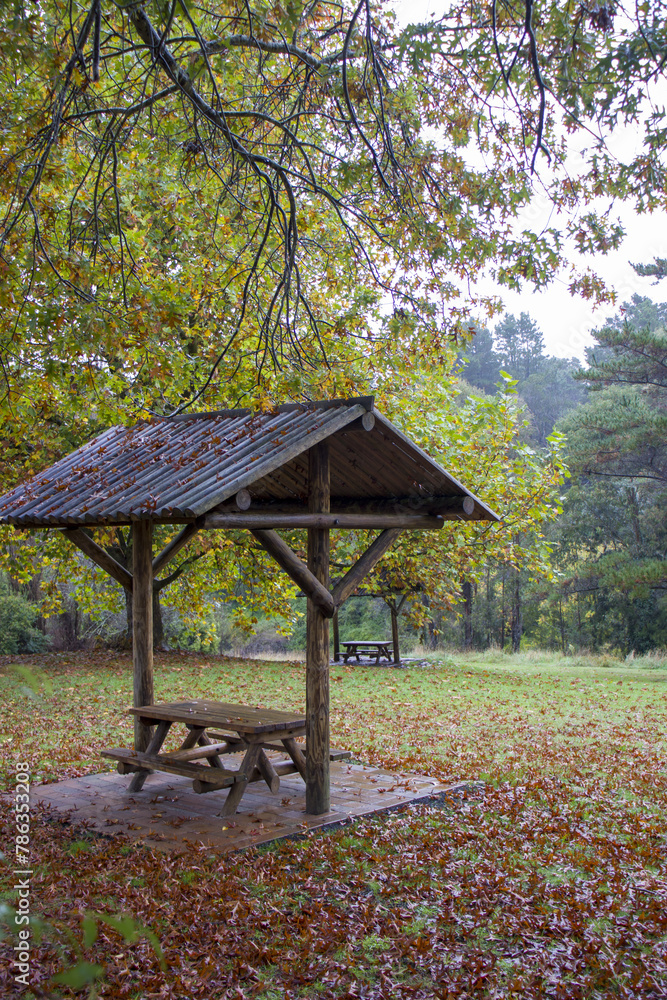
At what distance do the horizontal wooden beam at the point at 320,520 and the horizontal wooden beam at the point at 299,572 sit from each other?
0.16 metres

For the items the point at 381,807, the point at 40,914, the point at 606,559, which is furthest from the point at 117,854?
the point at 606,559

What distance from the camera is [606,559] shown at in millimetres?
22312

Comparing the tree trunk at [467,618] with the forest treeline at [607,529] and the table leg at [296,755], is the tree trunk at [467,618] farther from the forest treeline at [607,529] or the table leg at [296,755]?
the table leg at [296,755]

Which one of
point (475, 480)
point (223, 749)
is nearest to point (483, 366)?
point (475, 480)

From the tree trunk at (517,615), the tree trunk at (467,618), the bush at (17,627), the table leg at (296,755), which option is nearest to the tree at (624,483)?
the tree trunk at (517,615)

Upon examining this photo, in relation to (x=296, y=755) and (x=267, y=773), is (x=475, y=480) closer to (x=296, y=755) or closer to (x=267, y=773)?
(x=296, y=755)

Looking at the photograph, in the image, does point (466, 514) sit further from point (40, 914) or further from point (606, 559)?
point (606, 559)

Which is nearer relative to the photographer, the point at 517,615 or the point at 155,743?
the point at 155,743

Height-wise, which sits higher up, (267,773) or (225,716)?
(225,716)

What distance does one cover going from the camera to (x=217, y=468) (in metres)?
6.05

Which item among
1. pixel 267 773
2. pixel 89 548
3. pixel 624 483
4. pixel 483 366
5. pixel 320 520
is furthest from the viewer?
pixel 483 366

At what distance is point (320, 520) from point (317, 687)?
1.35 m

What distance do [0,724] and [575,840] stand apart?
7.69 meters

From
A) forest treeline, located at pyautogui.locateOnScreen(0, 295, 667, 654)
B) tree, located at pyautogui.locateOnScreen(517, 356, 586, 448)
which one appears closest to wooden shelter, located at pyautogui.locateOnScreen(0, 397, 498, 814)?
forest treeline, located at pyautogui.locateOnScreen(0, 295, 667, 654)
